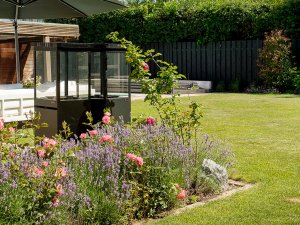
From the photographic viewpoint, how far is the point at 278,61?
61.8 feet

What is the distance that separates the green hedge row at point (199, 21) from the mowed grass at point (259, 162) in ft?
23.4

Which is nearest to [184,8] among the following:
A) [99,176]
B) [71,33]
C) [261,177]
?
[71,33]

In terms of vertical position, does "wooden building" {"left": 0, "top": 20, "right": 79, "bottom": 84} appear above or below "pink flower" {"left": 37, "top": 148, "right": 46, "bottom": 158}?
above

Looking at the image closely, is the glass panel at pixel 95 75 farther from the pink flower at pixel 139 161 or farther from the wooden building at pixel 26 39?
the wooden building at pixel 26 39

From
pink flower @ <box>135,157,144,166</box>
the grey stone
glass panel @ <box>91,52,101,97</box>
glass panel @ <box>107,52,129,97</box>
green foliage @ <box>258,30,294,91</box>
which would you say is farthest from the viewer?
green foliage @ <box>258,30,294,91</box>

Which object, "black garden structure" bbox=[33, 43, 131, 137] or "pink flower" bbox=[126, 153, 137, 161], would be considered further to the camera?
"black garden structure" bbox=[33, 43, 131, 137]

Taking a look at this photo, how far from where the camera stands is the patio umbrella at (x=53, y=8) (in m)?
9.49

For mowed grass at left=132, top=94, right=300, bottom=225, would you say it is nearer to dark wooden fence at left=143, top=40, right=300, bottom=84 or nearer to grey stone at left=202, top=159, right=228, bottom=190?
grey stone at left=202, top=159, right=228, bottom=190

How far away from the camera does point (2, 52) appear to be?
19.8 metres

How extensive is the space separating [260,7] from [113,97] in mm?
14358

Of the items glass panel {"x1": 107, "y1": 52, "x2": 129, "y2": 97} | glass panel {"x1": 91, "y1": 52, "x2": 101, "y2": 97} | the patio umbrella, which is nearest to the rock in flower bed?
glass panel {"x1": 91, "y1": 52, "x2": 101, "y2": 97}

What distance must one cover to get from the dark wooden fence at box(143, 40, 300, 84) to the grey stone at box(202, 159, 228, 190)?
15045 millimetres

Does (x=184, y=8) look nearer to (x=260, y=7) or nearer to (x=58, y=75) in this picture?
(x=260, y=7)

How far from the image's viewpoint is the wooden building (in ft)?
56.2
